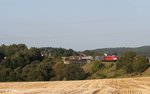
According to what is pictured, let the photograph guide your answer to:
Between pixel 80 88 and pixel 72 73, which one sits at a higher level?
pixel 80 88

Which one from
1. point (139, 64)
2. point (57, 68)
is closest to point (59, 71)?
point (57, 68)

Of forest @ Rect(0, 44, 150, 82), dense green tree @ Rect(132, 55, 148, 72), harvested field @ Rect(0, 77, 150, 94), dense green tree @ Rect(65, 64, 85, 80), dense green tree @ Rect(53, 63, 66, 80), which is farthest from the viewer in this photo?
dense green tree @ Rect(132, 55, 148, 72)

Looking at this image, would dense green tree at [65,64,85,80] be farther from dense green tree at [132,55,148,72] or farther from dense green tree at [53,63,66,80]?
dense green tree at [132,55,148,72]

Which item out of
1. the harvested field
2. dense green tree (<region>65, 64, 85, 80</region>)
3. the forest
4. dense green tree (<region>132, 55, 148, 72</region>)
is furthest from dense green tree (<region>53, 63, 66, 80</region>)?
the harvested field

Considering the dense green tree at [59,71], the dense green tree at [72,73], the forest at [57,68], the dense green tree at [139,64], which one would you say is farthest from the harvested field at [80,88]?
the dense green tree at [139,64]

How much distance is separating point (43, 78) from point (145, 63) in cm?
1871

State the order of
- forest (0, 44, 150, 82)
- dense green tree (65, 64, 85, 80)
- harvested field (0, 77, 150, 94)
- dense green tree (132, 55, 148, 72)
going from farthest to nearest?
dense green tree (132, 55, 148, 72), dense green tree (65, 64, 85, 80), forest (0, 44, 150, 82), harvested field (0, 77, 150, 94)

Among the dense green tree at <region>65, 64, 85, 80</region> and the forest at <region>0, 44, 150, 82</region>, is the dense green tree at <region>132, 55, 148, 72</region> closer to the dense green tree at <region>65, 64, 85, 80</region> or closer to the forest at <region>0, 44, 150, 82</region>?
the forest at <region>0, 44, 150, 82</region>

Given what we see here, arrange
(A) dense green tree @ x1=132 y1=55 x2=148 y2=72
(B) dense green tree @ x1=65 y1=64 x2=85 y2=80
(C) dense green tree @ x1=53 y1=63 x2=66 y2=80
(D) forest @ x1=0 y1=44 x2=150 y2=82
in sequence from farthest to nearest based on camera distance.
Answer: (A) dense green tree @ x1=132 y1=55 x2=148 y2=72 → (B) dense green tree @ x1=65 y1=64 x2=85 y2=80 → (C) dense green tree @ x1=53 y1=63 x2=66 y2=80 → (D) forest @ x1=0 y1=44 x2=150 y2=82

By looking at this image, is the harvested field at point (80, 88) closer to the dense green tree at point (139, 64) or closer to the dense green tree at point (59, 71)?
the dense green tree at point (59, 71)

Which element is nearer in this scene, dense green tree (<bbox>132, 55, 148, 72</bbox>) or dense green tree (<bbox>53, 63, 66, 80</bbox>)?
dense green tree (<bbox>53, 63, 66, 80</bbox>)

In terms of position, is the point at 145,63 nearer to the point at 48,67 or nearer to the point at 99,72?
the point at 99,72

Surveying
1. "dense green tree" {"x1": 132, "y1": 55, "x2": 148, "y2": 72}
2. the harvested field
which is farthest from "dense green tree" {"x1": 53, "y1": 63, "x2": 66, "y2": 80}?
the harvested field

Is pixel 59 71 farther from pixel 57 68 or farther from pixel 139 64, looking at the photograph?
pixel 139 64
